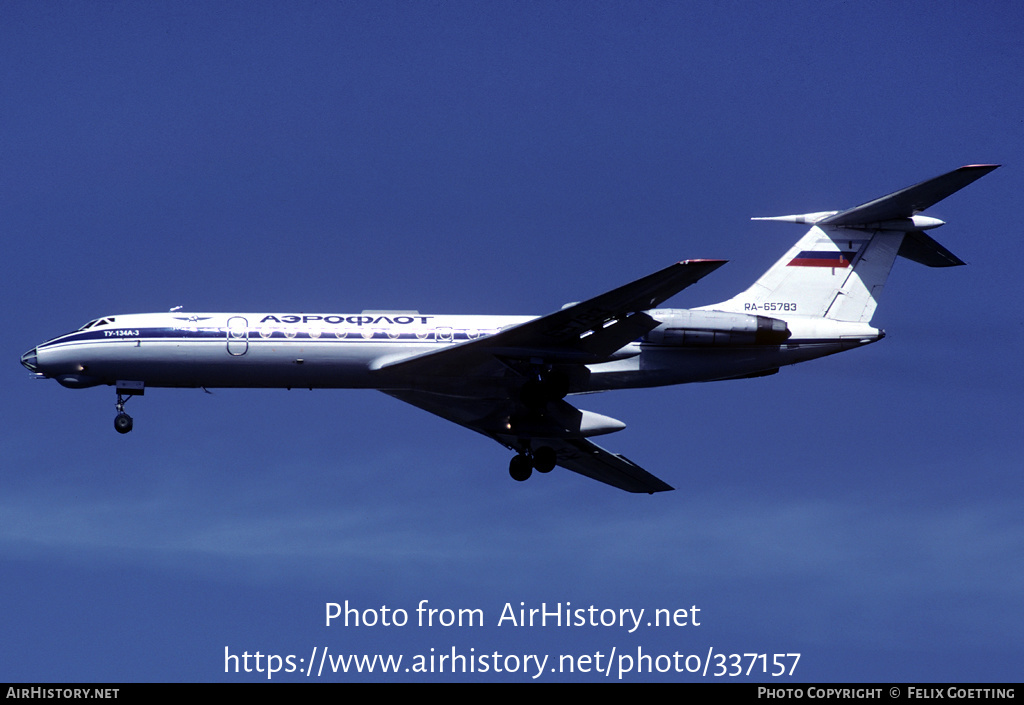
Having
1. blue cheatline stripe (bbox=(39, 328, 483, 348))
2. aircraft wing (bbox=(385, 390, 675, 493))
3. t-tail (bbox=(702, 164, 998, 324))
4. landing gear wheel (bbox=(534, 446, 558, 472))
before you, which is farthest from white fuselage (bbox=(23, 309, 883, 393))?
landing gear wheel (bbox=(534, 446, 558, 472))

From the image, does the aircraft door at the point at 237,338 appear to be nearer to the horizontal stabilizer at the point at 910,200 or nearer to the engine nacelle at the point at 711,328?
the engine nacelle at the point at 711,328

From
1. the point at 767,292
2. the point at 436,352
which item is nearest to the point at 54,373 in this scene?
the point at 436,352

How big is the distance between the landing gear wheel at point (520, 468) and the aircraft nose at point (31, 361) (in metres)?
12.4

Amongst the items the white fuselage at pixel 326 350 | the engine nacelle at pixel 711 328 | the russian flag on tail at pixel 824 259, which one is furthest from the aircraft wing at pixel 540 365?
the russian flag on tail at pixel 824 259

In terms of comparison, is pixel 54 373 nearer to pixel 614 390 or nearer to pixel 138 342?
pixel 138 342

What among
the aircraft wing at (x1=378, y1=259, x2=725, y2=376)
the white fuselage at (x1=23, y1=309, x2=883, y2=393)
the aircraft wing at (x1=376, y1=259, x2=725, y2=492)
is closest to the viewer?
the aircraft wing at (x1=378, y1=259, x2=725, y2=376)

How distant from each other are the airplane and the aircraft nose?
0.03 meters

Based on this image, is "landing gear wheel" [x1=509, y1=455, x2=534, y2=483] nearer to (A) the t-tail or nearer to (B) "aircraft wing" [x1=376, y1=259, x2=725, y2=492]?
(B) "aircraft wing" [x1=376, y1=259, x2=725, y2=492]

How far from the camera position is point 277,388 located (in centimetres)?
3434

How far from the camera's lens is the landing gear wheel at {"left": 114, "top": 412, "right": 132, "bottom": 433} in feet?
114

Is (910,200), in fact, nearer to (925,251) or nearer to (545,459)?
(925,251)

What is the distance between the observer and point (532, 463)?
36.4 m

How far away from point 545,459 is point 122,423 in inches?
428
